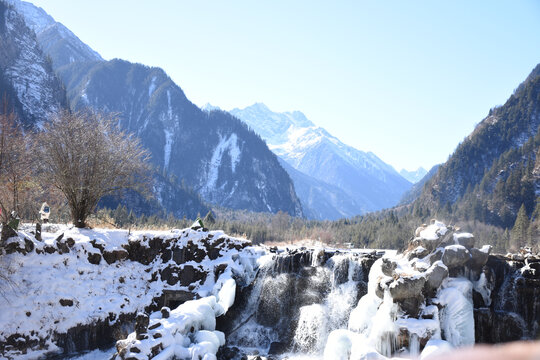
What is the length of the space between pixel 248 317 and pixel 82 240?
37.1 ft

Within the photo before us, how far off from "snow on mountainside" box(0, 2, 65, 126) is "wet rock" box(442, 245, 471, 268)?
484ft

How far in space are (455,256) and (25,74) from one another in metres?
172

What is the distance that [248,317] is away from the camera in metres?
22.9

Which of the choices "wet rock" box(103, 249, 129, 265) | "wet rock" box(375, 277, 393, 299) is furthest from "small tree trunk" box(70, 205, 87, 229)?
"wet rock" box(375, 277, 393, 299)

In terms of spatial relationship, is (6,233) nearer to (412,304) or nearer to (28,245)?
(28,245)

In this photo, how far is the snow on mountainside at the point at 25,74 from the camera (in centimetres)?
13800

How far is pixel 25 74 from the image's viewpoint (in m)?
148

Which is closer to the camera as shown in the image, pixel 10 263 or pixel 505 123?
pixel 10 263

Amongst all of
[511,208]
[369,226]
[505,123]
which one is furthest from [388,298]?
[505,123]

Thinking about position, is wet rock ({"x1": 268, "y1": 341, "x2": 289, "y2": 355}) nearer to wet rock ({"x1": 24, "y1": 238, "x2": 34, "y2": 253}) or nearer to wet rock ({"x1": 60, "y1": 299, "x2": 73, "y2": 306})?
wet rock ({"x1": 60, "y1": 299, "x2": 73, "y2": 306})

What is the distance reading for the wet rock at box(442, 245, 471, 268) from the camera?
733 inches

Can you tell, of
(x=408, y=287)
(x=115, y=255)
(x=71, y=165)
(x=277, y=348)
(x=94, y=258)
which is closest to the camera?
(x=408, y=287)

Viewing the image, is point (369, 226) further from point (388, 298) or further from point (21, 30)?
point (21, 30)

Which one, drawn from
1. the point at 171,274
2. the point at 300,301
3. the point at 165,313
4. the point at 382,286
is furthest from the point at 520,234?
the point at 165,313
